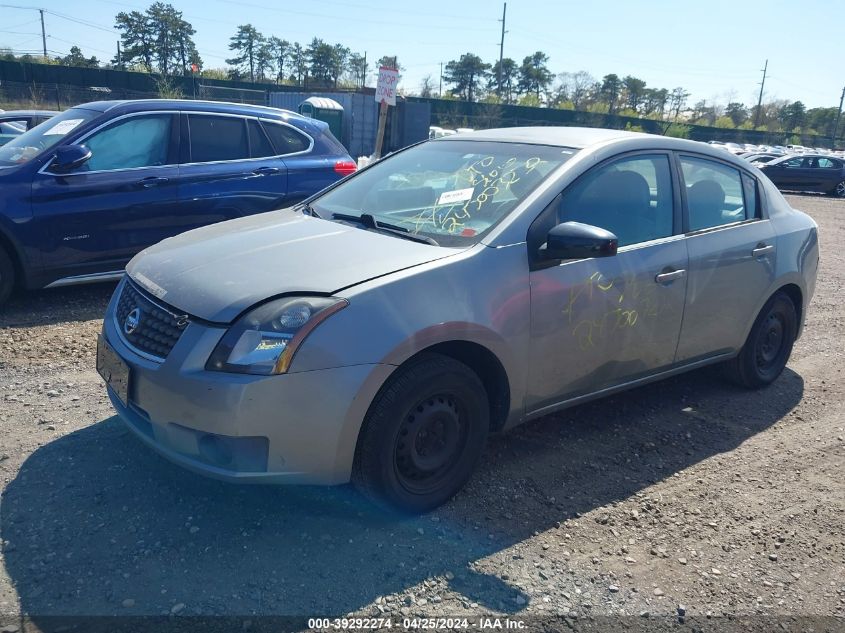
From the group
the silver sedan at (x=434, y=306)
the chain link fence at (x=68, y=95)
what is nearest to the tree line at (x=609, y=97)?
the chain link fence at (x=68, y=95)

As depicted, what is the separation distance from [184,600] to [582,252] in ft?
7.27

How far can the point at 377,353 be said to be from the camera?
9.29 feet

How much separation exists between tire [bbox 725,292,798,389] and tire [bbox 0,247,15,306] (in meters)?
5.56

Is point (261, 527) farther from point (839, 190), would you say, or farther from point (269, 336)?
point (839, 190)

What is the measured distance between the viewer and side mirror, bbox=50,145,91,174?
5859mm

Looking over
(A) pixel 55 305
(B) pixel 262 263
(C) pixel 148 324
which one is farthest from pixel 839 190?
(C) pixel 148 324

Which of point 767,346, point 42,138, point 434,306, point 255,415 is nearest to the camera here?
point 255,415

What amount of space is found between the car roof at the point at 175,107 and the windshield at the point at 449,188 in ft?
9.63

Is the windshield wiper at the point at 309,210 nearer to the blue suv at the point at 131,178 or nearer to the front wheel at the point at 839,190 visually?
the blue suv at the point at 131,178

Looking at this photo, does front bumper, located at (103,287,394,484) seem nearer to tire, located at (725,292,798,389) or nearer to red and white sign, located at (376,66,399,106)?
tire, located at (725,292,798,389)

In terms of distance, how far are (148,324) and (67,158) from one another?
140 inches

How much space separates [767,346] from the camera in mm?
5051

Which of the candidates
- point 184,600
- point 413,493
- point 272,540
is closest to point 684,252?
point 413,493

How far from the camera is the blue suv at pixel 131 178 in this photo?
5.79 meters
